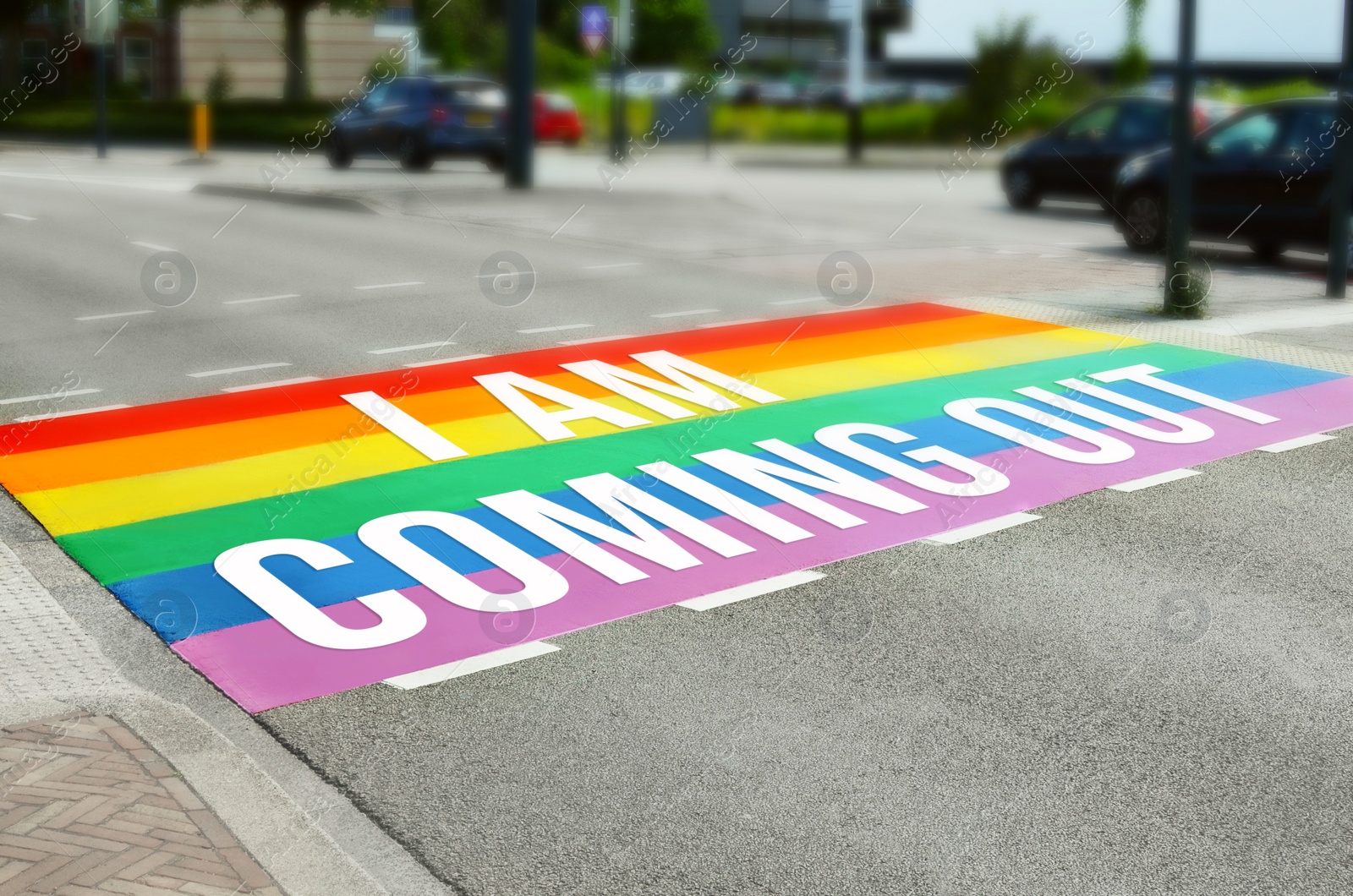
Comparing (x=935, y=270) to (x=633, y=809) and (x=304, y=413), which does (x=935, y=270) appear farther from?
(x=633, y=809)

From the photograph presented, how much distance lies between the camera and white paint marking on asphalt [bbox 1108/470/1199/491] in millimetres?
8164

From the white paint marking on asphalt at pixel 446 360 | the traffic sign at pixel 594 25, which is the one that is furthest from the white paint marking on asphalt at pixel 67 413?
the traffic sign at pixel 594 25

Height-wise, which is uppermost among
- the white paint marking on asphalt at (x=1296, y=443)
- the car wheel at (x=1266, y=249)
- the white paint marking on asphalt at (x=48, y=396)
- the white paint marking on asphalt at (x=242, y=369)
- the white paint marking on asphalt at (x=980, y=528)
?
the car wheel at (x=1266, y=249)

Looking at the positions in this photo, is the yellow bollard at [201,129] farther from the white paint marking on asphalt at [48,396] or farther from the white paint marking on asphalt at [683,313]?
the white paint marking on asphalt at [48,396]

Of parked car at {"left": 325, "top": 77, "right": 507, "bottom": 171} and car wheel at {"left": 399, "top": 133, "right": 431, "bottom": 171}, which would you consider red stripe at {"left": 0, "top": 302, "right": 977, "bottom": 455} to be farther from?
car wheel at {"left": 399, "top": 133, "right": 431, "bottom": 171}

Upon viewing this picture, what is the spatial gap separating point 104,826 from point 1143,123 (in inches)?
791

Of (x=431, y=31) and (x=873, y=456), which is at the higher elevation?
(x=431, y=31)

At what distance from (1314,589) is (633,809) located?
3.55m

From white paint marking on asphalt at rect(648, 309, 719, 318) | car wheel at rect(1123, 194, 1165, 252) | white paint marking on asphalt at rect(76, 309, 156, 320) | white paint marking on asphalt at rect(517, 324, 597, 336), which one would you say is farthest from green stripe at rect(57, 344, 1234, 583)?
car wheel at rect(1123, 194, 1165, 252)

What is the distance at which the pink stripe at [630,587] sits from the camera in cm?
569

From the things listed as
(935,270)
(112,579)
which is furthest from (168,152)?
(112,579)

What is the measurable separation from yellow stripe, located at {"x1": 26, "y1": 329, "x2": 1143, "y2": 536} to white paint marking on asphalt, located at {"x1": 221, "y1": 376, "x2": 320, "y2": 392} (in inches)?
62.1

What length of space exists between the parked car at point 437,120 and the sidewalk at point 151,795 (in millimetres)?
24002

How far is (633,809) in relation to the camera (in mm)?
4570
